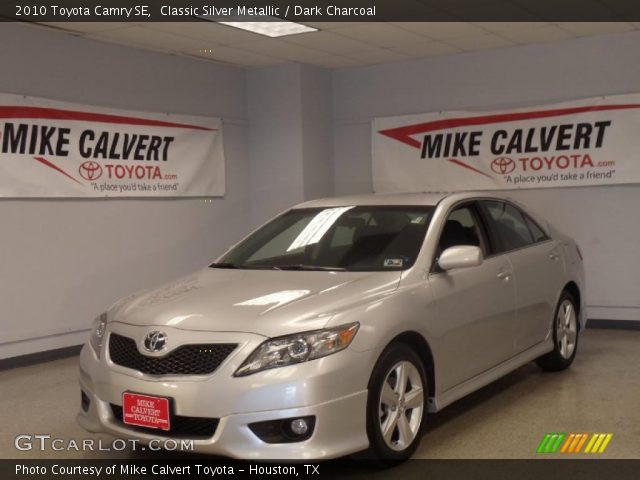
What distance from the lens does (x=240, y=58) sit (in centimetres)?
805

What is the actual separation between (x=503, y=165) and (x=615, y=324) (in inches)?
73.2

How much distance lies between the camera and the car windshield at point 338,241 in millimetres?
4172

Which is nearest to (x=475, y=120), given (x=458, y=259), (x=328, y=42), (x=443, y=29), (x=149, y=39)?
(x=443, y=29)

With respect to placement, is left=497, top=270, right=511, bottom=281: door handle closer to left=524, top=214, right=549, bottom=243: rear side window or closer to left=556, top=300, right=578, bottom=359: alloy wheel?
left=524, top=214, right=549, bottom=243: rear side window

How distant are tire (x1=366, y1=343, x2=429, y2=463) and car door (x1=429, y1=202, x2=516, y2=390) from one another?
0.26 metres

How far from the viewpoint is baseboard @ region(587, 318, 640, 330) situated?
24.1ft

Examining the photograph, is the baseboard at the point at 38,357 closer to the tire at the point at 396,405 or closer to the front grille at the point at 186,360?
the front grille at the point at 186,360

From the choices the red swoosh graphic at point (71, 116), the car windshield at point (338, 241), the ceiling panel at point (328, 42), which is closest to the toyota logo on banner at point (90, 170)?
the red swoosh graphic at point (71, 116)

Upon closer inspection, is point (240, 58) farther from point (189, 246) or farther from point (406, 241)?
point (406, 241)

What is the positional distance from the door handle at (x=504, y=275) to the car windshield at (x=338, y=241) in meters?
0.59

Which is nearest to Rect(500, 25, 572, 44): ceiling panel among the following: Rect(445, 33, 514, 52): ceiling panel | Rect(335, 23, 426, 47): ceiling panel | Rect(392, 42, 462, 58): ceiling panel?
Rect(445, 33, 514, 52): ceiling panel

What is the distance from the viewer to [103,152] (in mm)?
7184

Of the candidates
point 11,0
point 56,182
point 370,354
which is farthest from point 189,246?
point 370,354

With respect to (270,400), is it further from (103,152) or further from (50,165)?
(103,152)
